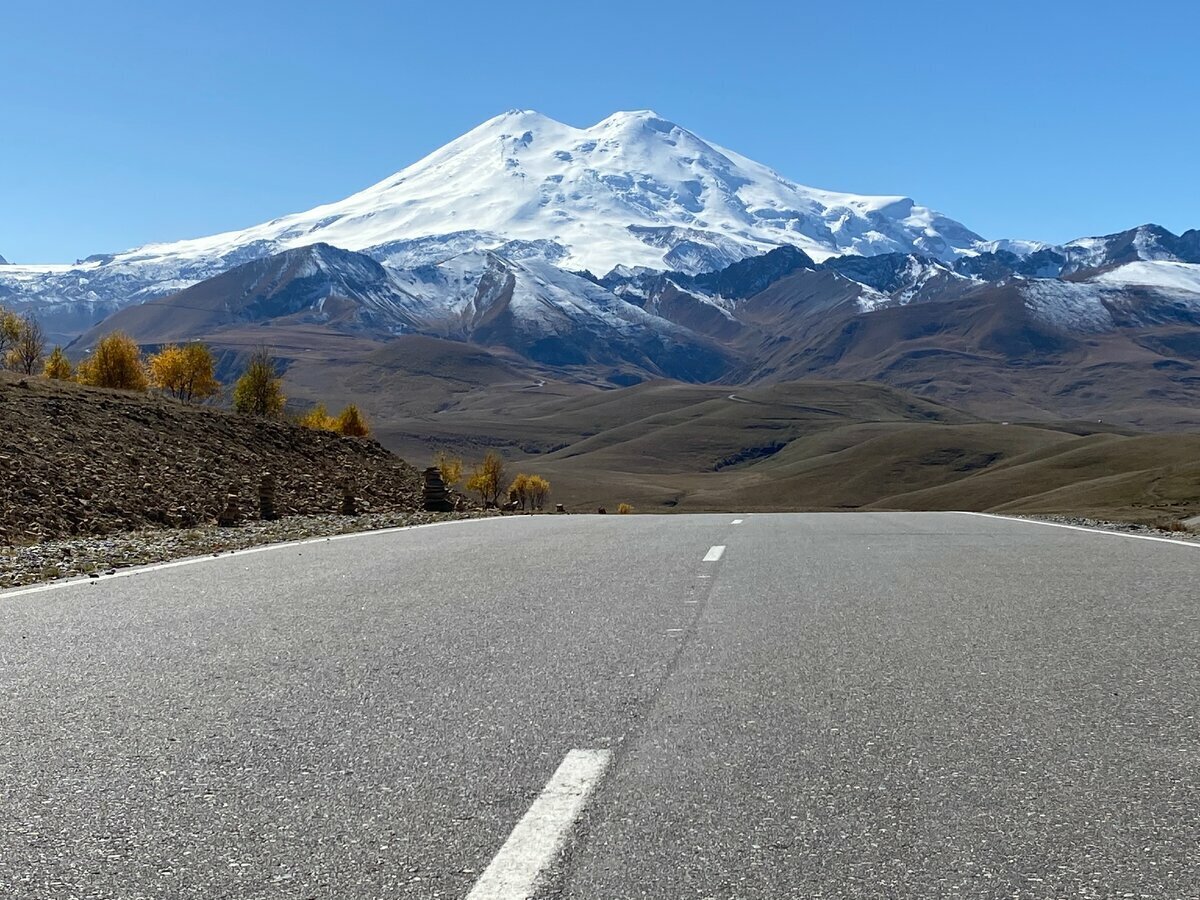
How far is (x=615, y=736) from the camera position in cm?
567

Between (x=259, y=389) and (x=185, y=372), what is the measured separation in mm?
23495

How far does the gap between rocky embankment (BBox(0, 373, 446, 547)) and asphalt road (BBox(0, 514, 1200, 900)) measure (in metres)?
9.75

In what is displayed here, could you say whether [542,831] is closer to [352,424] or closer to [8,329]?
[352,424]

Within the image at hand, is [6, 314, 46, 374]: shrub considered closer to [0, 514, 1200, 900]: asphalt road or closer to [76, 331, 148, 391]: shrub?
[76, 331, 148, 391]: shrub

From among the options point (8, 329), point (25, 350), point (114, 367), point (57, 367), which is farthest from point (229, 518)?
point (8, 329)

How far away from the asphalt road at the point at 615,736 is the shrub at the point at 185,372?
86.3 meters

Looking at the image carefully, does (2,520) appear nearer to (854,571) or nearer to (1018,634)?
(854,571)

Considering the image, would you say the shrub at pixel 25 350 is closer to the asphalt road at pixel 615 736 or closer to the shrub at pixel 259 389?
the shrub at pixel 259 389

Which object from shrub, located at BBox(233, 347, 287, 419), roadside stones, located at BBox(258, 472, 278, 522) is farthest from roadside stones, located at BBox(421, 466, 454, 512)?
shrub, located at BBox(233, 347, 287, 419)

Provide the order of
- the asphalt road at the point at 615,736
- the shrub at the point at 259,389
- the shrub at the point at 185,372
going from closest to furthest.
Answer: the asphalt road at the point at 615,736 < the shrub at the point at 259,389 < the shrub at the point at 185,372

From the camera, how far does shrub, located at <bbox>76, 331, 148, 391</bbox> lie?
248 ft

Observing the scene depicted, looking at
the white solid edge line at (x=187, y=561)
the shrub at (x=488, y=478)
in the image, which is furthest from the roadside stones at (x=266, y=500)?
A: the shrub at (x=488, y=478)

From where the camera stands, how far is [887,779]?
4.98m

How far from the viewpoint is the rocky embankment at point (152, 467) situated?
66.1ft
